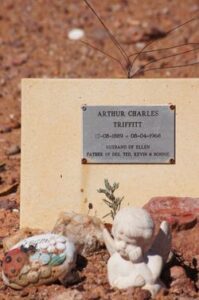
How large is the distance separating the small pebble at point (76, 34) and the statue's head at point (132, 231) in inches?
235

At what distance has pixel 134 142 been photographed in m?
5.53

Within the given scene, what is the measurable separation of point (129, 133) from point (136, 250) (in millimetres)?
1207

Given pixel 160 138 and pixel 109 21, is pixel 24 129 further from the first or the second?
pixel 109 21

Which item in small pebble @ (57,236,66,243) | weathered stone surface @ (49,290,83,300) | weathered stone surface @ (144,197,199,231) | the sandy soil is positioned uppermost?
the sandy soil

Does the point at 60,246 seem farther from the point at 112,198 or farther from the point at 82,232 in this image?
the point at 112,198

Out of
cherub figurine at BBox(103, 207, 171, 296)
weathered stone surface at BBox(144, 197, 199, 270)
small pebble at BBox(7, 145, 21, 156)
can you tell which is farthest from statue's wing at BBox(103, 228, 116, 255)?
small pebble at BBox(7, 145, 21, 156)

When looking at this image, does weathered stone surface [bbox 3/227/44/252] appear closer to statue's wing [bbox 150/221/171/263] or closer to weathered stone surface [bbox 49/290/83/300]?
weathered stone surface [bbox 49/290/83/300]

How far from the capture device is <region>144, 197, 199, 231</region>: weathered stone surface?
5180mm

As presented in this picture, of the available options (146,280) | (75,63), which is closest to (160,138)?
(146,280)

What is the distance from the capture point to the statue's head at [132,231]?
4.43 m

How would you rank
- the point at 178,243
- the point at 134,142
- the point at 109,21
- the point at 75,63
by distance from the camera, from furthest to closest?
the point at 109,21
the point at 75,63
the point at 134,142
the point at 178,243

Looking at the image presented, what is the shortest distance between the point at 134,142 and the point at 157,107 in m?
0.28

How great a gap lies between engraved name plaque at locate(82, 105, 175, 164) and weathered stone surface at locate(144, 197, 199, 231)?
0.29 metres

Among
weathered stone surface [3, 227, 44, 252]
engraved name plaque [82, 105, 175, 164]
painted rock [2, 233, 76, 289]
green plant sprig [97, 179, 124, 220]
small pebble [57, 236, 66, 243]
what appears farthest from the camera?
engraved name plaque [82, 105, 175, 164]
